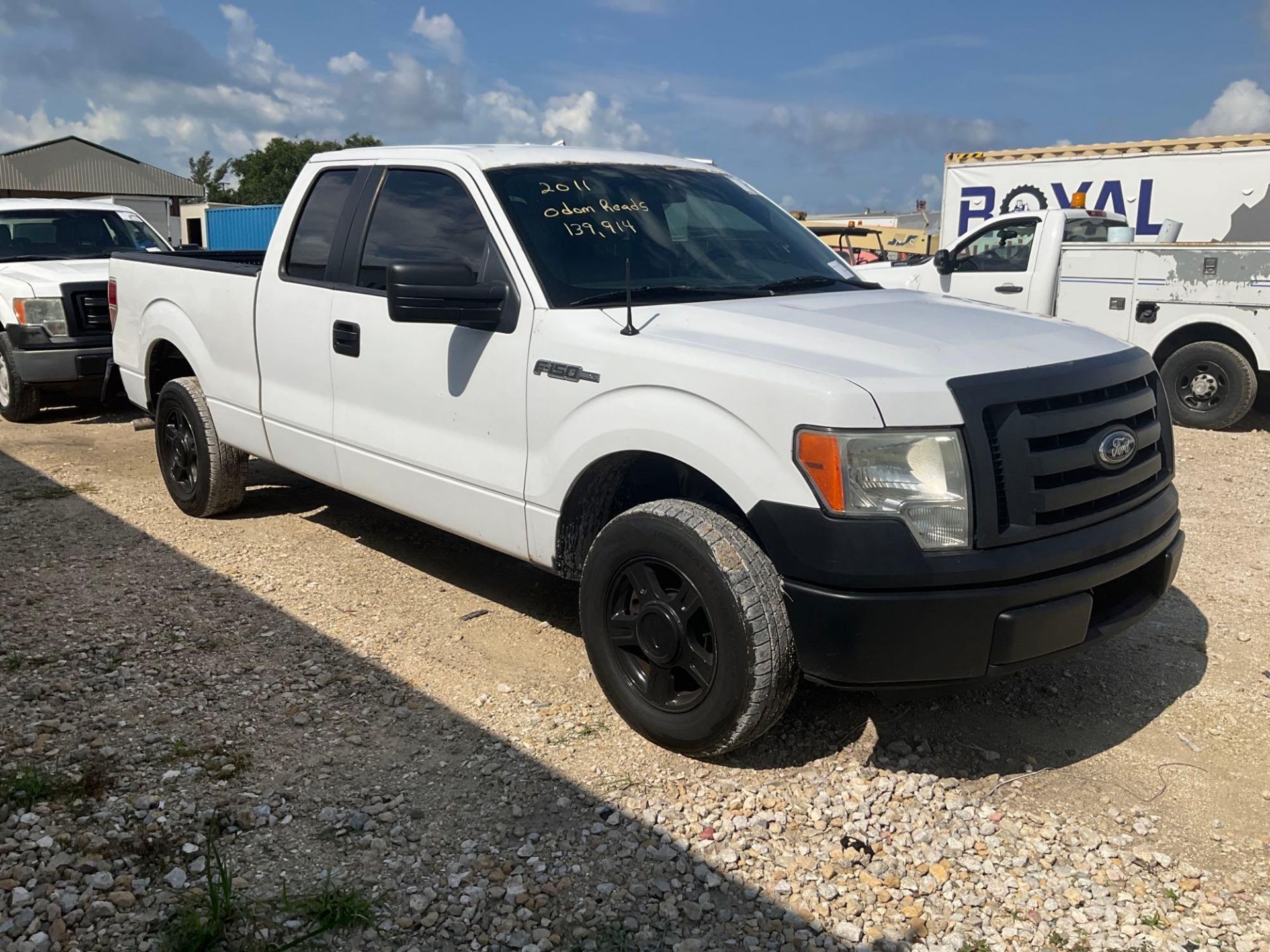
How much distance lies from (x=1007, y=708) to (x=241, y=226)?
33.9 meters

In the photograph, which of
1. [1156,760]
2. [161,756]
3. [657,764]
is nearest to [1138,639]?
[1156,760]

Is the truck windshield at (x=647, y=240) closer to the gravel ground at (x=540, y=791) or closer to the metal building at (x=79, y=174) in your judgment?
the gravel ground at (x=540, y=791)

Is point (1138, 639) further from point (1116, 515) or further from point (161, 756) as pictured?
point (161, 756)

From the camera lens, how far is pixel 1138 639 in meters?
4.48

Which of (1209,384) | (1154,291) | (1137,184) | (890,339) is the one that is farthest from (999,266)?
(890,339)

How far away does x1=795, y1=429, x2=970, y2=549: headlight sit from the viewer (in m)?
2.89

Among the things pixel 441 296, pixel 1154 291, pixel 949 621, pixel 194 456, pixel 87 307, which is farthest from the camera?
pixel 1154 291

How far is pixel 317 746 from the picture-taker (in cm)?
355

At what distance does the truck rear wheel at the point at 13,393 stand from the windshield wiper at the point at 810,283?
695 centimetres

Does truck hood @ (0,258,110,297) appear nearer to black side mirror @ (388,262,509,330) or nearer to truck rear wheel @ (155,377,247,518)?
truck rear wheel @ (155,377,247,518)

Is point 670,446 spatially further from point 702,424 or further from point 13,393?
point 13,393

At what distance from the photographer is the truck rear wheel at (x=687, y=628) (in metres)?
3.08

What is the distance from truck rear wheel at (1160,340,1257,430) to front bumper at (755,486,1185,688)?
7088 mm

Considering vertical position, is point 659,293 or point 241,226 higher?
point 241,226
